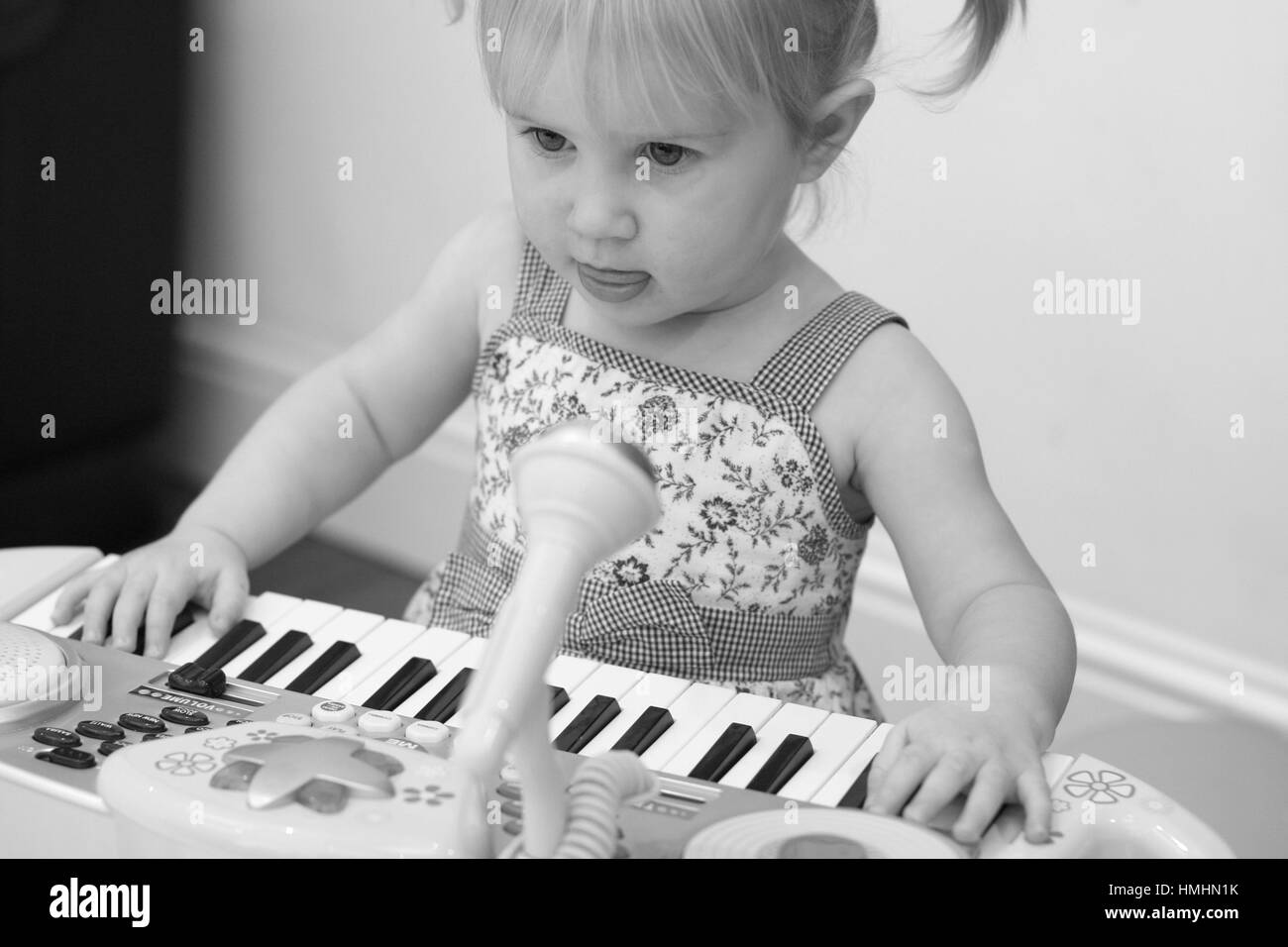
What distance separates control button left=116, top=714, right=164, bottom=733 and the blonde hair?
0.36 metres

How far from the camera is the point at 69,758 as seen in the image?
2.37ft

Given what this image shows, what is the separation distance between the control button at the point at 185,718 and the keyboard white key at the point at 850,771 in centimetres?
29

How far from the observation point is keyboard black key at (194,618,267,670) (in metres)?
0.87

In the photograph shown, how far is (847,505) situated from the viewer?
1034 millimetres

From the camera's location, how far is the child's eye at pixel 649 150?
86 centimetres

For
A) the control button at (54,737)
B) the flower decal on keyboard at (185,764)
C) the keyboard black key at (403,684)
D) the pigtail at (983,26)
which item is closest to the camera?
the flower decal on keyboard at (185,764)

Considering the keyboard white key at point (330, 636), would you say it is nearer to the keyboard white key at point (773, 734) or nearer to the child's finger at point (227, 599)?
the child's finger at point (227, 599)

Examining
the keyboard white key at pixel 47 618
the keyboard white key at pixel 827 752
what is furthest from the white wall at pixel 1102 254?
the keyboard white key at pixel 47 618

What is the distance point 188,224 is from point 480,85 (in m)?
0.50

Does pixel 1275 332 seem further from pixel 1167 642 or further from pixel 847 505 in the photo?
pixel 847 505

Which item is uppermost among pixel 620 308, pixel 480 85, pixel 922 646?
pixel 480 85

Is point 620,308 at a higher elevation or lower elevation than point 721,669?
higher
